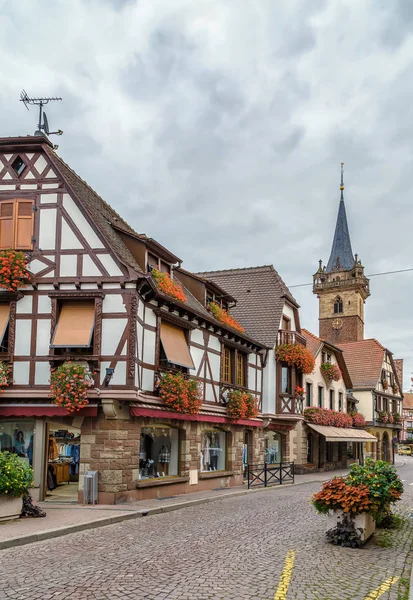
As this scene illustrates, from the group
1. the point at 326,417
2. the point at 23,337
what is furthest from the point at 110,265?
the point at 326,417

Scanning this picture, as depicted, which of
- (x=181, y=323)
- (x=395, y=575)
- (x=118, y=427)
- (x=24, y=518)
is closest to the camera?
(x=395, y=575)

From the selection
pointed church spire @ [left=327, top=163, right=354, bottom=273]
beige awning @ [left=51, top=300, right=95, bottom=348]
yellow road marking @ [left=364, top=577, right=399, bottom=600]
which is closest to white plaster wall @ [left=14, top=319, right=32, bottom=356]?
beige awning @ [left=51, top=300, right=95, bottom=348]

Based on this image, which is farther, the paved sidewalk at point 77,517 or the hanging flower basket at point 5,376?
the hanging flower basket at point 5,376

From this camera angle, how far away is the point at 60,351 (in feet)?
56.9

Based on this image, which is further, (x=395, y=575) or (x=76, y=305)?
Result: (x=76, y=305)

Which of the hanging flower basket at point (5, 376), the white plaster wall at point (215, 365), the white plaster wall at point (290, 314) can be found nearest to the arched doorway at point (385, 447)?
the white plaster wall at point (290, 314)

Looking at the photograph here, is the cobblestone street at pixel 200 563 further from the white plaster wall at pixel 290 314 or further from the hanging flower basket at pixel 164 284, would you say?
the white plaster wall at pixel 290 314

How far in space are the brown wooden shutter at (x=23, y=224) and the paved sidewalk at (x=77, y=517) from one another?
6.92 m

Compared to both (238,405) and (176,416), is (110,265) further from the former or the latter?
(238,405)

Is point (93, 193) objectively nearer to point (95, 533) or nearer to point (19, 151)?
point (19, 151)

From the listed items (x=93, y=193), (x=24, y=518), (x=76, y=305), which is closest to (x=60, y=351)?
(x=76, y=305)

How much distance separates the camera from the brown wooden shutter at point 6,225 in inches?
717

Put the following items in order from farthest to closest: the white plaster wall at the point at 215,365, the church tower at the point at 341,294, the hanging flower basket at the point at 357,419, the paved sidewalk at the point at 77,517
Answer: the church tower at the point at 341,294 → the hanging flower basket at the point at 357,419 → the white plaster wall at the point at 215,365 → the paved sidewalk at the point at 77,517

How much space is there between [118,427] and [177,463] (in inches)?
170
